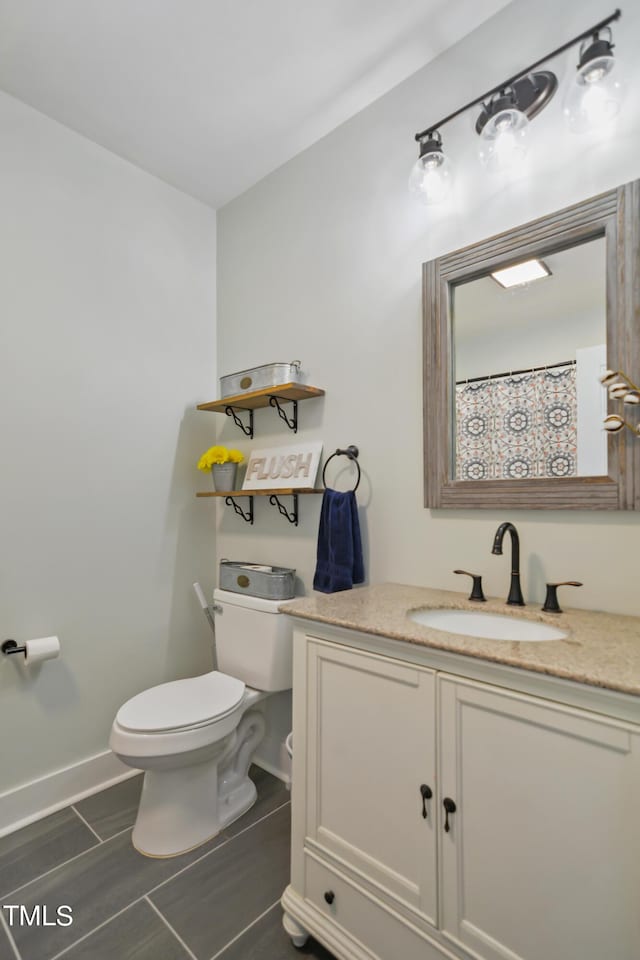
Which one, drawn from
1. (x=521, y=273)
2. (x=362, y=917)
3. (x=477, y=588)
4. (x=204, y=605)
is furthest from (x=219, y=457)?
(x=362, y=917)

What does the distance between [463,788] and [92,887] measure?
123 centimetres

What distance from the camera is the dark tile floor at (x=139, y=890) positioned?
1.20 meters

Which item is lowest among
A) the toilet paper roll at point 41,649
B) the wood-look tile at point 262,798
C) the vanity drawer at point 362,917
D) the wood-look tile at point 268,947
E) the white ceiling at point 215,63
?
the wood-look tile at point 262,798

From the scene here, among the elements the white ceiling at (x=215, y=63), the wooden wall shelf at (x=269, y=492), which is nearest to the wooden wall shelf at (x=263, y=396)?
the wooden wall shelf at (x=269, y=492)

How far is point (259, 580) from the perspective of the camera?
1901mm

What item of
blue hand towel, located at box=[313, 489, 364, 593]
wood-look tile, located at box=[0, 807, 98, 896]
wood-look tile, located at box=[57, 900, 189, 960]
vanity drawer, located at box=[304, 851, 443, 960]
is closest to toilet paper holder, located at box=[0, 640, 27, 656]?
wood-look tile, located at box=[0, 807, 98, 896]

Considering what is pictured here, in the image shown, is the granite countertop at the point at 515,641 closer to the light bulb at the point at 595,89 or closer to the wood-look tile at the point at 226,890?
the wood-look tile at the point at 226,890

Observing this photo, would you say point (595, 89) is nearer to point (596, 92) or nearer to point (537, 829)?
point (596, 92)

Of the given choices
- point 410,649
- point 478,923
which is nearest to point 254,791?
point 478,923

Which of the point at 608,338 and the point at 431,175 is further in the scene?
the point at 431,175

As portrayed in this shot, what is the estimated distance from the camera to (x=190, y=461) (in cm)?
229

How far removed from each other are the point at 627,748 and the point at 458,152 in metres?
1.70

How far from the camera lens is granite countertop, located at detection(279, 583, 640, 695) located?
2.65 feet

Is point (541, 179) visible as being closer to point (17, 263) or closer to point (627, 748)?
point (627, 748)
